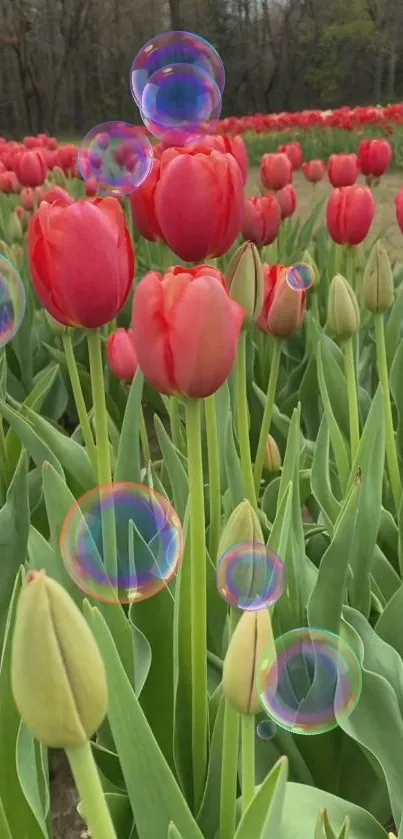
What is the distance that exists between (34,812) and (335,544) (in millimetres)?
299

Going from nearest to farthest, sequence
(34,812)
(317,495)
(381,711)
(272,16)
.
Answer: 1. (34,812)
2. (381,711)
3. (317,495)
4. (272,16)

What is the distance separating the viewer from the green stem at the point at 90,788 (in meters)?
0.31

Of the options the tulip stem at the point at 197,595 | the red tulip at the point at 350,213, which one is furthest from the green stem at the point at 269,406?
the tulip stem at the point at 197,595

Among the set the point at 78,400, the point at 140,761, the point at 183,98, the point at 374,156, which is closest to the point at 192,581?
the point at 140,761

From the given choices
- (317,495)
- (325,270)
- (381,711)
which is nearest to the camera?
(381,711)

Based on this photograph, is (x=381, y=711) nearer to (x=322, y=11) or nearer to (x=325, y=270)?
(x=325, y=270)

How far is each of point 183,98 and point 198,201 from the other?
0.72m

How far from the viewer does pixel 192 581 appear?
0.52 meters

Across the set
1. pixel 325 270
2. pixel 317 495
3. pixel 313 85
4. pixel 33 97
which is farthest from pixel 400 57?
pixel 317 495

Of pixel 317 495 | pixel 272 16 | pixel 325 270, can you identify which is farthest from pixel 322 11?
pixel 317 495

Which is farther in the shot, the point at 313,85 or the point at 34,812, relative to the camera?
the point at 313,85

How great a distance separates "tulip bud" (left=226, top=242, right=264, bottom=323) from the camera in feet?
2.32

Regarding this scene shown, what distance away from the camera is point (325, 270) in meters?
1.84

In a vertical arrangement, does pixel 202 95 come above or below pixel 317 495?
above
